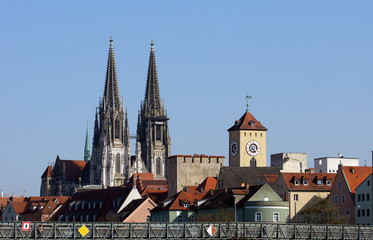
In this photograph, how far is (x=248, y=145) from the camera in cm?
16025

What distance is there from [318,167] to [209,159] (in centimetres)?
2102

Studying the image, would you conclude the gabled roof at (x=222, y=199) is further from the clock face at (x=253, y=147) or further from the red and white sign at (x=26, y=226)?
the red and white sign at (x=26, y=226)

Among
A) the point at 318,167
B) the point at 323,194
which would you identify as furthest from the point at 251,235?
the point at 318,167

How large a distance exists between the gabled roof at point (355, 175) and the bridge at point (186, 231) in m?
29.8

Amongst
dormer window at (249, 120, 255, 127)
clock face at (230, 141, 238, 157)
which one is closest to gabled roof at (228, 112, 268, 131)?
dormer window at (249, 120, 255, 127)

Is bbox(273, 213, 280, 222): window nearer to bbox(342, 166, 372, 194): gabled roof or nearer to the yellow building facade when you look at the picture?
bbox(342, 166, 372, 194): gabled roof

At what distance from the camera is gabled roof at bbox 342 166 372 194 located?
12669 centimetres

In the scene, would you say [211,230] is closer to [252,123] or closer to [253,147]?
[253,147]

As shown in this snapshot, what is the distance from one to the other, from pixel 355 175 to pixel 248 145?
Result: 3376 centimetres

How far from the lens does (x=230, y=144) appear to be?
6388 inches

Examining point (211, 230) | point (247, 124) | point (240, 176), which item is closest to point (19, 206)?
point (247, 124)

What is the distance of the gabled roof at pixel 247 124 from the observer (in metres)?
161

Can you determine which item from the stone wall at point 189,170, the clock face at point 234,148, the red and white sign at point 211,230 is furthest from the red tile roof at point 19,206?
the red and white sign at point 211,230

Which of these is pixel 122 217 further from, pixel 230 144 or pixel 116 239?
pixel 116 239
